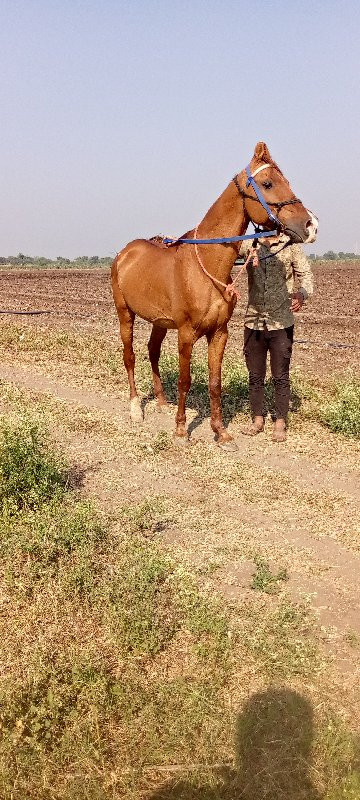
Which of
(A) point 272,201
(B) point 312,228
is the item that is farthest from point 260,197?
(B) point 312,228

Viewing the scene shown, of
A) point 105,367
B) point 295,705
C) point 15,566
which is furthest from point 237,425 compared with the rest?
point 295,705

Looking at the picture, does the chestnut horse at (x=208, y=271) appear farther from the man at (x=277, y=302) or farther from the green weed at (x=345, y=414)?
the green weed at (x=345, y=414)

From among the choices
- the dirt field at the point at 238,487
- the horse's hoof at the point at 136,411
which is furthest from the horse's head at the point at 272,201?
the horse's hoof at the point at 136,411

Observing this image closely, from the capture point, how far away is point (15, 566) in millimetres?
4164

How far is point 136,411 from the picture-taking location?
774 cm

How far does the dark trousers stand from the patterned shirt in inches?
6.0

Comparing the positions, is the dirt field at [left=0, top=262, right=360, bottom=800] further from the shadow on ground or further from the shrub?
the shrub

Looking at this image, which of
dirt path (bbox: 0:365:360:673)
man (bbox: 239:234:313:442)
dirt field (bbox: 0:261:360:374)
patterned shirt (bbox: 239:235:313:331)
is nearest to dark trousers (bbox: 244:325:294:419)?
man (bbox: 239:234:313:442)

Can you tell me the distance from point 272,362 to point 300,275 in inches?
41.4

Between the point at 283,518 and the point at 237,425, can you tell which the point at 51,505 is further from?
the point at 237,425

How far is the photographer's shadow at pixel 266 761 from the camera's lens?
2.65 meters

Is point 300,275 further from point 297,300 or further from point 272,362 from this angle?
point 272,362

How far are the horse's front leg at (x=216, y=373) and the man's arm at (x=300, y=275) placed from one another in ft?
3.05

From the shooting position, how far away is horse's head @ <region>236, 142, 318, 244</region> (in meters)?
5.58
